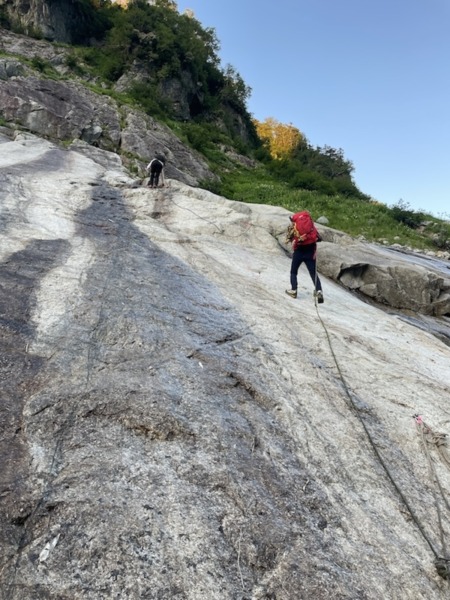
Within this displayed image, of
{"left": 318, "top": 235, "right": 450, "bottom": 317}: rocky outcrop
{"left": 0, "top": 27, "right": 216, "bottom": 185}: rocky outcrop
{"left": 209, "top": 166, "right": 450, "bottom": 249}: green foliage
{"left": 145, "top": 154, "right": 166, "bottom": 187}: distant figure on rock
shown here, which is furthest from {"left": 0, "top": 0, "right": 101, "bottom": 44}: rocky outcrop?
{"left": 318, "top": 235, "right": 450, "bottom": 317}: rocky outcrop

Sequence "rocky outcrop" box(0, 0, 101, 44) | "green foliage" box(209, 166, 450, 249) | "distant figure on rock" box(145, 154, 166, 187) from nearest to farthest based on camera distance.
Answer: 1. "distant figure on rock" box(145, 154, 166, 187)
2. "green foliage" box(209, 166, 450, 249)
3. "rocky outcrop" box(0, 0, 101, 44)

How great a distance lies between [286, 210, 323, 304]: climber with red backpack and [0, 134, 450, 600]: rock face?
845 mm

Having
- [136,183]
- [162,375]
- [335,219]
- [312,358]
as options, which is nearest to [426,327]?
[312,358]

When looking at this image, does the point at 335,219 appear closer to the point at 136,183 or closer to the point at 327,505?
the point at 136,183

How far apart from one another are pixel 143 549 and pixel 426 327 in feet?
38.8

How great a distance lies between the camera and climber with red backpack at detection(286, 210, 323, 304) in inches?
413

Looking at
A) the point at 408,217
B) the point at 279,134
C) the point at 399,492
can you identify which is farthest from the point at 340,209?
the point at 279,134

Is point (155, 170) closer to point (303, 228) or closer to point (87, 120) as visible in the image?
point (303, 228)

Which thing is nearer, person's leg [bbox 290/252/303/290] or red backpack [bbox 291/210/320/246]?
red backpack [bbox 291/210/320/246]

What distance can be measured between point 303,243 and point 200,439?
22.7 feet

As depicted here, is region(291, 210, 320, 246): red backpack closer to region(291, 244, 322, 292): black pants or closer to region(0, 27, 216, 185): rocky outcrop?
region(291, 244, 322, 292): black pants

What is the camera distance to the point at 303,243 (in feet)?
35.0

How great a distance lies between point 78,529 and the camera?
3557mm

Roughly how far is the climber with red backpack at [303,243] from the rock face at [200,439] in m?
0.85
